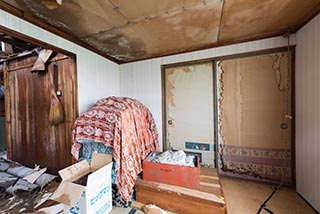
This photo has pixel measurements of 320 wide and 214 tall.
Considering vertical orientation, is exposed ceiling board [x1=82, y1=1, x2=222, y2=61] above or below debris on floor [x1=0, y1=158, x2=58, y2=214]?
above

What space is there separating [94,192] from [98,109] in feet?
3.02

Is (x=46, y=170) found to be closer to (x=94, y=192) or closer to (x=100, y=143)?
(x=100, y=143)

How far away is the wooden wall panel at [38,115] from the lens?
224 centimetres

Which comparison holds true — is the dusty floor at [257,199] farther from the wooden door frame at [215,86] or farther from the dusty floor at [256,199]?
the wooden door frame at [215,86]

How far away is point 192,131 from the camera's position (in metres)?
2.49

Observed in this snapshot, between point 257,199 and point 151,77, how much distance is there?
7.93 feet

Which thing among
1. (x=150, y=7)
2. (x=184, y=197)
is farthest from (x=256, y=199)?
(x=150, y=7)

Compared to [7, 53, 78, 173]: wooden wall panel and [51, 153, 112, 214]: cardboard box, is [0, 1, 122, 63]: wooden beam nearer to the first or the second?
[7, 53, 78, 173]: wooden wall panel

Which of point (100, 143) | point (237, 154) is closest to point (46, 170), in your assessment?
point (100, 143)

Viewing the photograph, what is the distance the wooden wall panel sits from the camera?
7.36 feet

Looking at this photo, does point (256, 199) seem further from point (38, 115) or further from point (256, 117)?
point (38, 115)

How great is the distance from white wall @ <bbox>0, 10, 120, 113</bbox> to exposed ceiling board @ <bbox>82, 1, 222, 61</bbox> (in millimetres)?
254

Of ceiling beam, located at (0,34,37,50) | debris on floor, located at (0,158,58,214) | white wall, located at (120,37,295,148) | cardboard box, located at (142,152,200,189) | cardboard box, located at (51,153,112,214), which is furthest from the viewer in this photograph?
white wall, located at (120,37,295,148)

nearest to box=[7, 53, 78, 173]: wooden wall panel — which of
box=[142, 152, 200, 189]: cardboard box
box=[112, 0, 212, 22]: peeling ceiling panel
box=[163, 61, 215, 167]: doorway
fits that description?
box=[112, 0, 212, 22]: peeling ceiling panel
